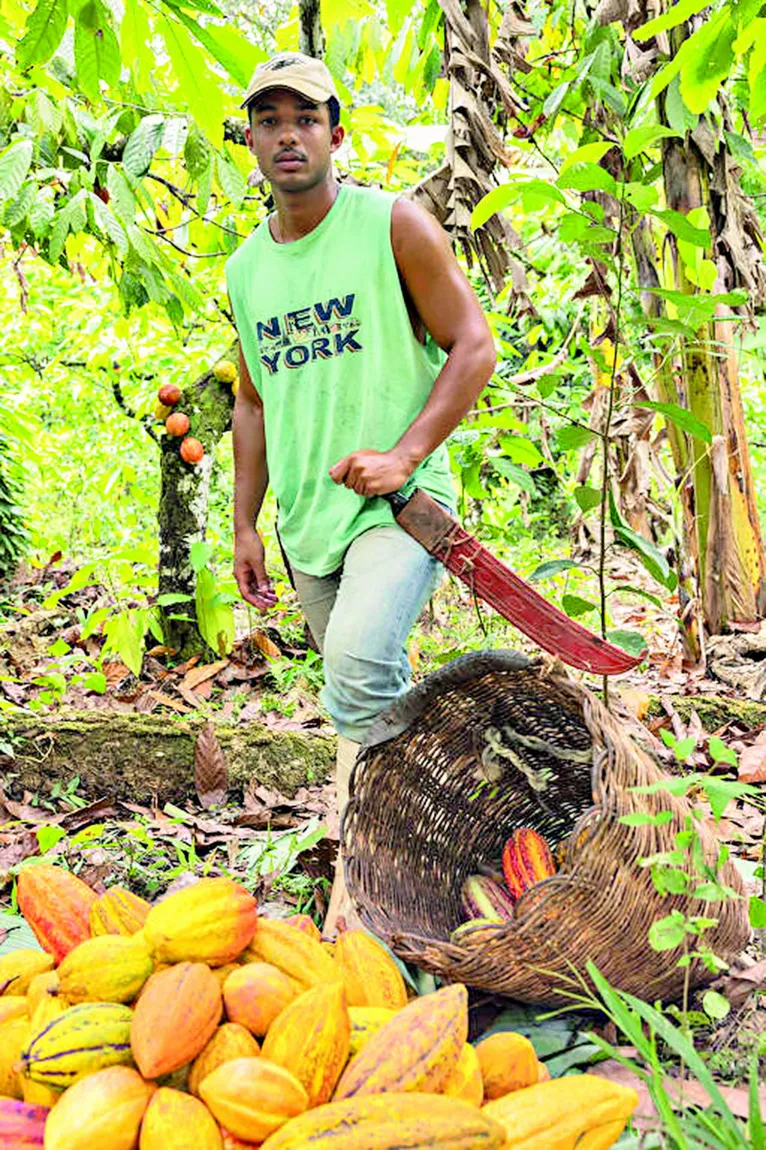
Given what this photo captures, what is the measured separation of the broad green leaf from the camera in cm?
267

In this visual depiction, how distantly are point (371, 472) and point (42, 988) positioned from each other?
3.10ft

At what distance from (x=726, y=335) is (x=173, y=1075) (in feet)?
10.5

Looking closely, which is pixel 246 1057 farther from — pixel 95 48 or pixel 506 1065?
pixel 95 48

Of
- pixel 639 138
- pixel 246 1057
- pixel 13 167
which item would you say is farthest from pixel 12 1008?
pixel 13 167

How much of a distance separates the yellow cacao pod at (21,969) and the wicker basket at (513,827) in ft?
1.55

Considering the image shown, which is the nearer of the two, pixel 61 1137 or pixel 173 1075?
pixel 61 1137

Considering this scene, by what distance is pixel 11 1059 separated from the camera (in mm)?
1376

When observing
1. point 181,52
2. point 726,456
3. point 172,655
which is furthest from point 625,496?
point 181,52

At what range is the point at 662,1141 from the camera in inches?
48.7

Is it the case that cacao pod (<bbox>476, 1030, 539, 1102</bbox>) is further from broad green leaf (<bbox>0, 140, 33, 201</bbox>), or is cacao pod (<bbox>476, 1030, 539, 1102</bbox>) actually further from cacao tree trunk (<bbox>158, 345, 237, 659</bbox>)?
cacao tree trunk (<bbox>158, 345, 237, 659</bbox>)

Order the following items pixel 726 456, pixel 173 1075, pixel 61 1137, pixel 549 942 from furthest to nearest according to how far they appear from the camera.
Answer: pixel 726 456 < pixel 549 942 < pixel 173 1075 < pixel 61 1137

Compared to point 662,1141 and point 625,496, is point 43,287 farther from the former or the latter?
point 662,1141

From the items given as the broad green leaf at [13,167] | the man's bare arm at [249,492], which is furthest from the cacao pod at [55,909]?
the broad green leaf at [13,167]

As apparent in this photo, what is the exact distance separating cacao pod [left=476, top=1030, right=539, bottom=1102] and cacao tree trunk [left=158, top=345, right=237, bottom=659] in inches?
113
